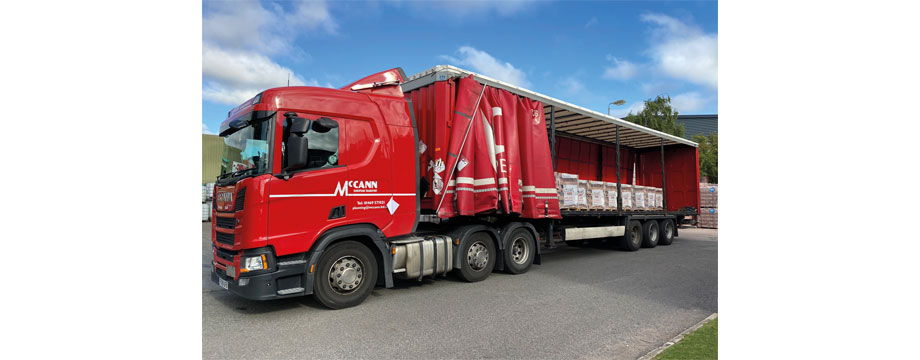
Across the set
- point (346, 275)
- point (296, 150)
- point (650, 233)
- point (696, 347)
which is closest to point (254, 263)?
point (346, 275)

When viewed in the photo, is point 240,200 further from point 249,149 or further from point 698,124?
point 698,124

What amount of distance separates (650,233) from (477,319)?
9058mm

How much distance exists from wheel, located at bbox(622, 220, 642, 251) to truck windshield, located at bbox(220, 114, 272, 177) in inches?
360

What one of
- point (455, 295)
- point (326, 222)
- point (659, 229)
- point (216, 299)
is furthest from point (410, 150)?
point (659, 229)

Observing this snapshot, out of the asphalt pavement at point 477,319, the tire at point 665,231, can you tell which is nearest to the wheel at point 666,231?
the tire at point 665,231

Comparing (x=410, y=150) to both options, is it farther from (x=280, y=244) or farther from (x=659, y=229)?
(x=659, y=229)

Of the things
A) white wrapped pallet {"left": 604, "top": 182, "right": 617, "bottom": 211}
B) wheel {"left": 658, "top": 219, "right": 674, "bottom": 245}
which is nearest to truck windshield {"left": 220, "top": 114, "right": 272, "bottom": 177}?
white wrapped pallet {"left": 604, "top": 182, "right": 617, "bottom": 211}

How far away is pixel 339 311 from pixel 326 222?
1055mm

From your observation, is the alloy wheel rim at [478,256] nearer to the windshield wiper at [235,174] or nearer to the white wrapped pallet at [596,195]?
the windshield wiper at [235,174]

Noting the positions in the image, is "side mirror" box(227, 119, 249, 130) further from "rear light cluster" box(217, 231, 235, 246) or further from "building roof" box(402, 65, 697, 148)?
"building roof" box(402, 65, 697, 148)

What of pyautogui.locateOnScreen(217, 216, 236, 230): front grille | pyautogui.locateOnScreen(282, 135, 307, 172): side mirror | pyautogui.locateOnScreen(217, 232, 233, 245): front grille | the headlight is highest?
pyautogui.locateOnScreen(282, 135, 307, 172): side mirror

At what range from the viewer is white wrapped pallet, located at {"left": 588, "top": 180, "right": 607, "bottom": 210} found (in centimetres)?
1026

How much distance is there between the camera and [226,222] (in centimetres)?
538

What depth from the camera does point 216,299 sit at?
20.4 ft
